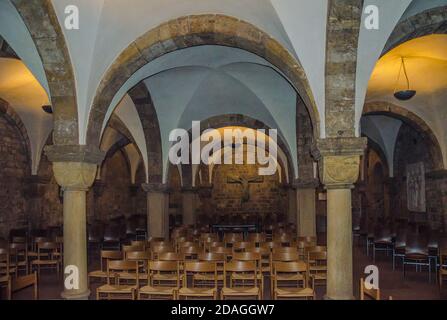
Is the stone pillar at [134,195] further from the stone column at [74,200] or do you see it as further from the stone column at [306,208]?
the stone column at [74,200]

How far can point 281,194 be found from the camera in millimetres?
22875

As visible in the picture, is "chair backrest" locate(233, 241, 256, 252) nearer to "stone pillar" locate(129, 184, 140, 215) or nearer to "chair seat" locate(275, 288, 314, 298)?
"chair seat" locate(275, 288, 314, 298)

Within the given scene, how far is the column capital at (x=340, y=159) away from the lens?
5.79 meters

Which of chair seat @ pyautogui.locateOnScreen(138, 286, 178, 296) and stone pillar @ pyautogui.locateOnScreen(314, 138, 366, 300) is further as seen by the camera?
stone pillar @ pyautogui.locateOnScreen(314, 138, 366, 300)

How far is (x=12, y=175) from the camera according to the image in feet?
39.3

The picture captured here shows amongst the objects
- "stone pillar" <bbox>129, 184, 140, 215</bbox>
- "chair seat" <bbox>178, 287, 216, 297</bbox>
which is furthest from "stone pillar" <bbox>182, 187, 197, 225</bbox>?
"chair seat" <bbox>178, 287, 216, 297</bbox>

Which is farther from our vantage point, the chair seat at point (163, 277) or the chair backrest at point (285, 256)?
the chair backrest at point (285, 256)

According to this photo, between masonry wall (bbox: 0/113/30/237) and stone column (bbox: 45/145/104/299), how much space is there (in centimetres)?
604

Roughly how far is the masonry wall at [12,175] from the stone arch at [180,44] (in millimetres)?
5987

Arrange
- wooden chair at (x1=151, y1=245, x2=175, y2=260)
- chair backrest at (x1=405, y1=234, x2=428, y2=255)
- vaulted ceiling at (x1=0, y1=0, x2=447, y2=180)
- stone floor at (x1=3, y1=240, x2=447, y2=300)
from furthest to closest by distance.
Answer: chair backrest at (x1=405, y1=234, x2=428, y2=255) → wooden chair at (x1=151, y1=245, x2=175, y2=260) → stone floor at (x1=3, y1=240, x2=447, y2=300) → vaulted ceiling at (x1=0, y1=0, x2=447, y2=180)

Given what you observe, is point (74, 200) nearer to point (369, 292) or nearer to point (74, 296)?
point (74, 296)

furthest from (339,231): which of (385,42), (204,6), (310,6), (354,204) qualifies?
(354,204)

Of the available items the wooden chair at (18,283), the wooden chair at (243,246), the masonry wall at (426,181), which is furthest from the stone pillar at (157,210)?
the masonry wall at (426,181)

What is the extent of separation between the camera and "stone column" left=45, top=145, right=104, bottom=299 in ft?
21.1
